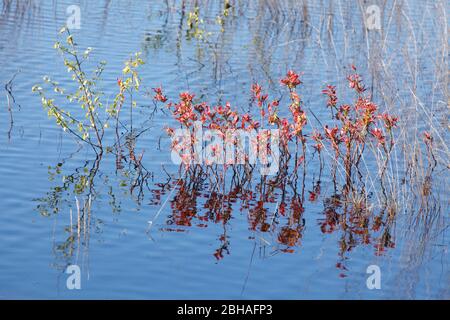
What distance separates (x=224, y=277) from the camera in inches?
269

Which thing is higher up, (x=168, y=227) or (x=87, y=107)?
(x=87, y=107)

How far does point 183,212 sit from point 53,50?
5944 millimetres

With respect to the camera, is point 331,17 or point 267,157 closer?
point 267,157

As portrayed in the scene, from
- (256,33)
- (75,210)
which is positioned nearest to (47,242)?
(75,210)

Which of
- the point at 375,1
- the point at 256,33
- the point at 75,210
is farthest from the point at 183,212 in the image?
the point at 375,1

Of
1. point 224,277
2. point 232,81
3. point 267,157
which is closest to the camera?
point 224,277

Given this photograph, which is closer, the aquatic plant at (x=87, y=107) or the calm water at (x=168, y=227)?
the calm water at (x=168, y=227)

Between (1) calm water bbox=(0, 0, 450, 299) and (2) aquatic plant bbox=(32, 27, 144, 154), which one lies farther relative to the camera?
(2) aquatic plant bbox=(32, 27, 144, 154)

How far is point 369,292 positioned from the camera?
6762 millimetres

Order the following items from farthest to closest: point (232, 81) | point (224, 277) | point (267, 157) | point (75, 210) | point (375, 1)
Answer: point (375, 1) → point (232, 81) → point (267, 157) → point (75, 210) → point (224, 277)

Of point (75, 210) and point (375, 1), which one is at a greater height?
point (375, 1)

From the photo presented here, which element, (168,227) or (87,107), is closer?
(168,227)
